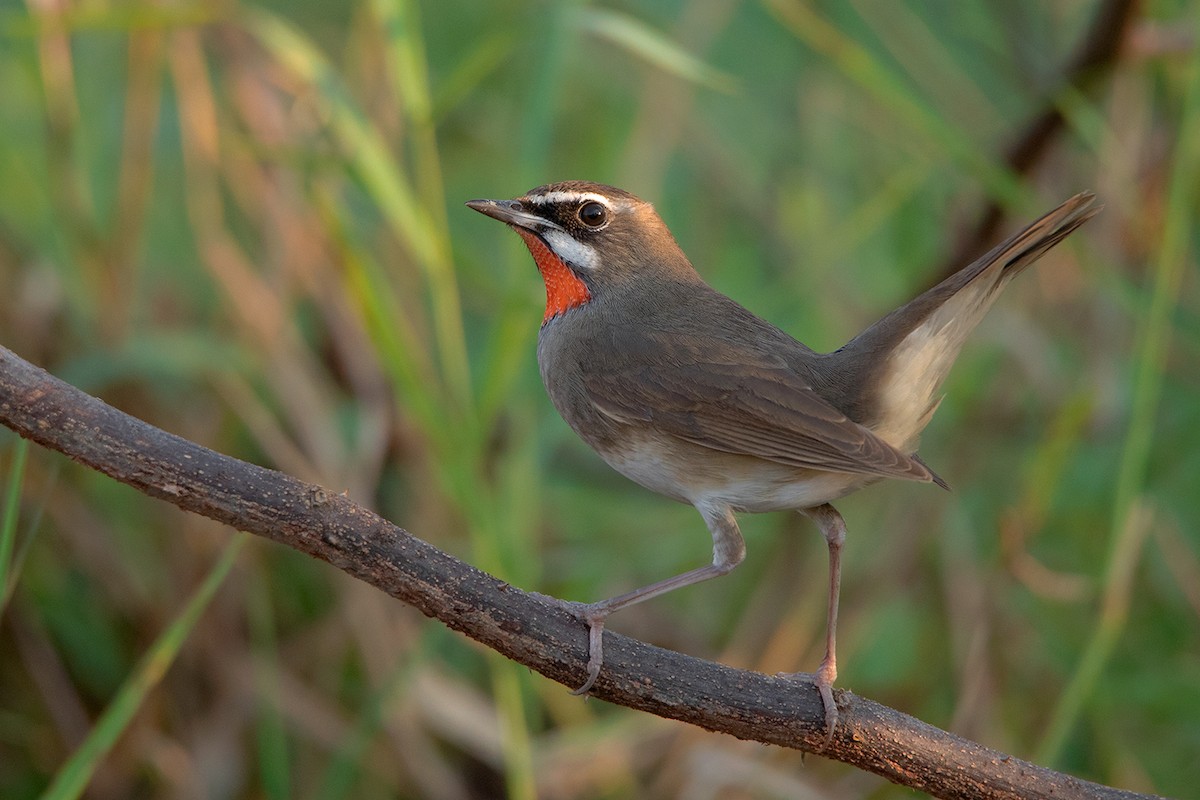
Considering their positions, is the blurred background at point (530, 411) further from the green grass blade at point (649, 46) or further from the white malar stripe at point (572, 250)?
the white malar stripe at point (572, 250)

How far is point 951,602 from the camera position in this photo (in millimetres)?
5684

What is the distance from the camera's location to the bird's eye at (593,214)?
3.77 metres

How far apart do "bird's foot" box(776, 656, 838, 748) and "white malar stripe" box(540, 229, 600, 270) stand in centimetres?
136

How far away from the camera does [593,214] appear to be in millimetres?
3795

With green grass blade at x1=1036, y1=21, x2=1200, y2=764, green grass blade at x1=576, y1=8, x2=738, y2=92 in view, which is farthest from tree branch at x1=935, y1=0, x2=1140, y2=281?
green grass blade at x1=576, y1=8, x2=738, y2=92

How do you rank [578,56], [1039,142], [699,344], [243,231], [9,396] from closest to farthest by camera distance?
[9,396] → [699,344] → [1039,142] → [243,231] → [578,56]

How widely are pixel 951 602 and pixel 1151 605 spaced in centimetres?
96

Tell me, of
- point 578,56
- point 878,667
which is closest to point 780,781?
point 878,667

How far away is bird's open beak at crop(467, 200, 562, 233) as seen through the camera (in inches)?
142

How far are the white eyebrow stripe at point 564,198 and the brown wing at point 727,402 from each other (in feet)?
1.43

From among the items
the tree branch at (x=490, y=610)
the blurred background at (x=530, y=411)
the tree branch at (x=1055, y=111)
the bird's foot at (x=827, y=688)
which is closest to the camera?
the tree branch at (x=490, y=610)

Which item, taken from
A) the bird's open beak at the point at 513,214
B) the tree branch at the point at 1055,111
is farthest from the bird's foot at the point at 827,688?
the tree branch at the point at 1055,111

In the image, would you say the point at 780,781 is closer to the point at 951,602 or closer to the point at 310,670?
the point at 951,602

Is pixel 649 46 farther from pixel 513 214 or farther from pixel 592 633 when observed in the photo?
pixel 592 633
